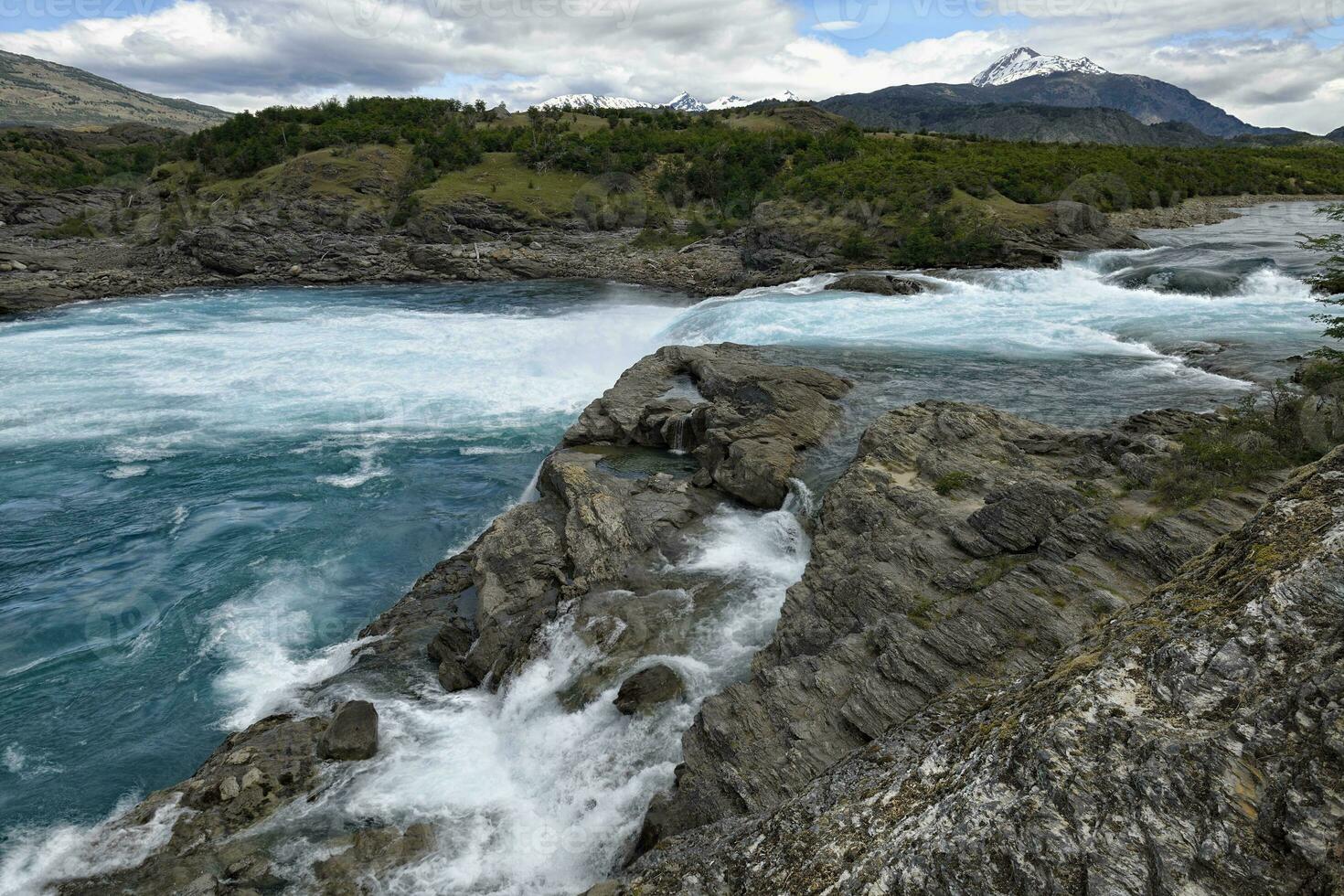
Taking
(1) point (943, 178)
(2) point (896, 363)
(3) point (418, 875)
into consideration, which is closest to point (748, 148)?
(1) point (943, 178)

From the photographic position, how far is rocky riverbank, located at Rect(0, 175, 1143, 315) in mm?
51378

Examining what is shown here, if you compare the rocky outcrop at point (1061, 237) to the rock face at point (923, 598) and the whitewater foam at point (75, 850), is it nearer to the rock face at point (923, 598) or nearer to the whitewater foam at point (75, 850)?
the rock face at point (923, 598)

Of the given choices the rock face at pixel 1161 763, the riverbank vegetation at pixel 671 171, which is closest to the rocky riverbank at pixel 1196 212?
the riverbank vegetation at pixel 671 171

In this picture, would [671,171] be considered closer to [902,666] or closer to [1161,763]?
[902,666]

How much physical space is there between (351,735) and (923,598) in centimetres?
943

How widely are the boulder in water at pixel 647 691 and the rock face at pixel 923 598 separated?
166cm

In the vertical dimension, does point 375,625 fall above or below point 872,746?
below

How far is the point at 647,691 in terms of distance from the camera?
1210 centimetres

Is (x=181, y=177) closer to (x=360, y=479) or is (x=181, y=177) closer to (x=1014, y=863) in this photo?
(x=360, y=479)

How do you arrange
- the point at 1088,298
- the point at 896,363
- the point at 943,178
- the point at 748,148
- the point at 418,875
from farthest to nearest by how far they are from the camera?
the point at 748,148 < the point at 943,178 < the point at 1088,298 < the point at 896,363 < the point at 418,875

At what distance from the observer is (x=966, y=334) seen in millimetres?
32062

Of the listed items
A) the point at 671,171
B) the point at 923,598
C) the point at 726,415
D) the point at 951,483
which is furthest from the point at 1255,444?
the point at 671,171

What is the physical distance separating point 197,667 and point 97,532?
8.76 metres

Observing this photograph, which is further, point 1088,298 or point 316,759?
point 1088,298
